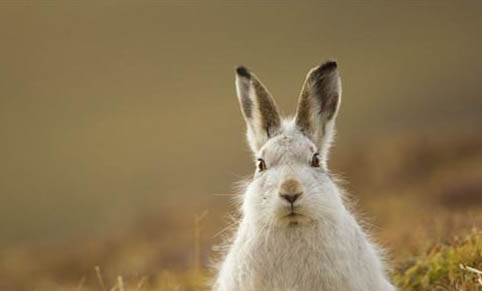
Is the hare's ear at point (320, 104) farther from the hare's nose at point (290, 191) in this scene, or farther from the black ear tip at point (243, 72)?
the hare's nose at point (290, 191)

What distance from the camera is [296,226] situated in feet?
29.5

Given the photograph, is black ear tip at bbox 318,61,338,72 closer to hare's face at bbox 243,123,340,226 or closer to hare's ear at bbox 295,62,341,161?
hare's ear at bbox 295,62,341,161

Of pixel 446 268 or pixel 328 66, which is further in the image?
pixel 446 268

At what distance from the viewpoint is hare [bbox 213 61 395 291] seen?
8.84 m

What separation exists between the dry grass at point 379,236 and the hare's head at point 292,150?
6.36 feet

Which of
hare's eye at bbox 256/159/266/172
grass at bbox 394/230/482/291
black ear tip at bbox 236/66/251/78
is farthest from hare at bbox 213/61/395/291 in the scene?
grass at bbox 394/230/482/291

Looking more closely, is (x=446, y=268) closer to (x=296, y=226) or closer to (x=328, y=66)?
(x=296, y=226)

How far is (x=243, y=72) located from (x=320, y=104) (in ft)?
3.08

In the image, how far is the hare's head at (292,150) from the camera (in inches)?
348

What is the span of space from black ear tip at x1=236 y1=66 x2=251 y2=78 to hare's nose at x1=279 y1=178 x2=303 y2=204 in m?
1.75

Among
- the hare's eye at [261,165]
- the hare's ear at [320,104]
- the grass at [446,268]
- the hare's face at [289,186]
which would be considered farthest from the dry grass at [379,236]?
the hare's ear at [320,104]

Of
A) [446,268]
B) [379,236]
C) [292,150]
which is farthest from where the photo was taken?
[379,236]

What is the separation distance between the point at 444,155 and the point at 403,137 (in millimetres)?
3572

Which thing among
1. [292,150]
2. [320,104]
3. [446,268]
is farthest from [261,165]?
[446,268]
